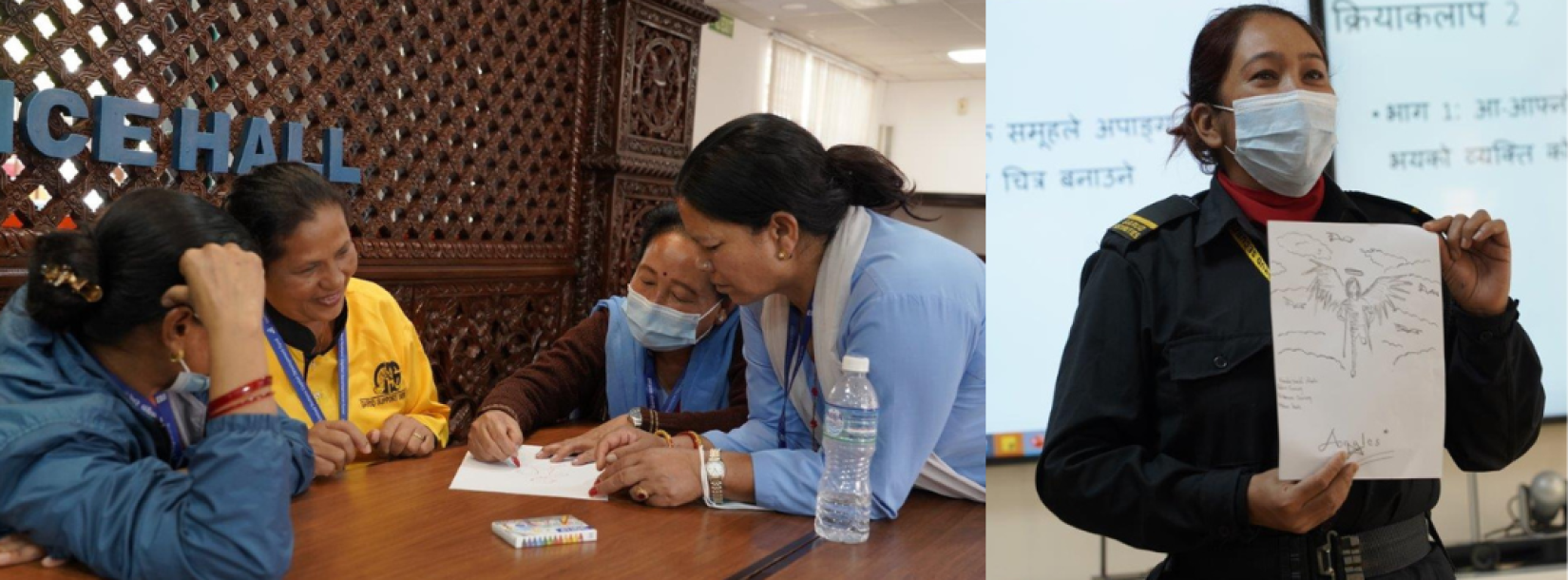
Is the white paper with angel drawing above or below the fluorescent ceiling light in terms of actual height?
below

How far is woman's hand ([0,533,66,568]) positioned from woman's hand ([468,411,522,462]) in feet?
2.36

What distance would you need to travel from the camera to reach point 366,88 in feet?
9.76

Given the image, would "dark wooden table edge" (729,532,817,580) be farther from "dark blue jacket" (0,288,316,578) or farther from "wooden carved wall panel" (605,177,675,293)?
"wooden carved wall panel" (605,177,675,293)

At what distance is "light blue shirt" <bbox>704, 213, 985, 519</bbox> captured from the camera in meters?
1.56

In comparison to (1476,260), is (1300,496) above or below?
below

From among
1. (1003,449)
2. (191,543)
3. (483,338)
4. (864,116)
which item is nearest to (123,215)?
(191,543)

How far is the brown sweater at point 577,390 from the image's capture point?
217 centimetres

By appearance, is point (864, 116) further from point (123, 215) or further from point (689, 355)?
point (123, 215)

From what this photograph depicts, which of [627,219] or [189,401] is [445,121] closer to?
[627,219]

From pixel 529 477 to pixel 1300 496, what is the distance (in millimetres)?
1232

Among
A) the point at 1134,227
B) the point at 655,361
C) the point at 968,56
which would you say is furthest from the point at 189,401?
the point at 968,56

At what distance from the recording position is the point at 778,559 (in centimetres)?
147

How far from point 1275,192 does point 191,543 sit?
117cm

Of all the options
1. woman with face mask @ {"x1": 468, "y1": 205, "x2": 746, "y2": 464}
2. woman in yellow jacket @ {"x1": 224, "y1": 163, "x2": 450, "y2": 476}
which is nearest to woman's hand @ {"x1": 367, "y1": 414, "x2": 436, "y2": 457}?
woman in yellow jacket @ {"x1": 224, "y1": 163, "x2": 450, "y2": 476}
